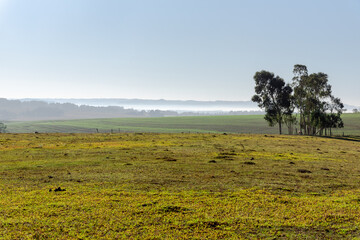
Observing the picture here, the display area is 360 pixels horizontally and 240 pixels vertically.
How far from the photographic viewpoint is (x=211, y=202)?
480 inches

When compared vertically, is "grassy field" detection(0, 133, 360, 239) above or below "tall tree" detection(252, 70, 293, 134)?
below

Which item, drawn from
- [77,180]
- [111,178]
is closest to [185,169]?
[111,178]

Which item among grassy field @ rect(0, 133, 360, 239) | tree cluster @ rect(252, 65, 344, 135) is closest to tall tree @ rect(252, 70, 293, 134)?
tree cluster @ rect(252, 65, 344, 135)

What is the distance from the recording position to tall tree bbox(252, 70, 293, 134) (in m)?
83.6

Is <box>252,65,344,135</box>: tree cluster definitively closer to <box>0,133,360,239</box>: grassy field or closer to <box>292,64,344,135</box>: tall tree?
<box>292,64,344,135</box>: tall tree

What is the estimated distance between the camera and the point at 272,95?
279 feet

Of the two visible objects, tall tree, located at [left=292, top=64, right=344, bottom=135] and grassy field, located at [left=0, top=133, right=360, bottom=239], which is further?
tall tree, located at [left=292, top=64, right=344, bottom=135]

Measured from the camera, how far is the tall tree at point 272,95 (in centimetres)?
8362

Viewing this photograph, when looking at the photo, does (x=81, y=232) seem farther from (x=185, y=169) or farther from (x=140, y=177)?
(x=185, y=169)

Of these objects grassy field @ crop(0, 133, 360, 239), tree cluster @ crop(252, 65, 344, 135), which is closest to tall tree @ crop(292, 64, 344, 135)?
tree cluster @ crop(252, 65, 344, 135)

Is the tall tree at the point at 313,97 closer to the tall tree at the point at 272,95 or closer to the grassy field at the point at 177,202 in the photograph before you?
the tall tree at the point at 272,95

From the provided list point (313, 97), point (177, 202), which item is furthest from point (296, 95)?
point (177, 202)

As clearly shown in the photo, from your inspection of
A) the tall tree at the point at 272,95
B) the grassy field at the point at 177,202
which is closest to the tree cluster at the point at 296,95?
the tall tree at the point at 272,95

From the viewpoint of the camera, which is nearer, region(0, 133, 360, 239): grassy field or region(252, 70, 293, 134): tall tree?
region(0, 133, 360, 239): grassy field
